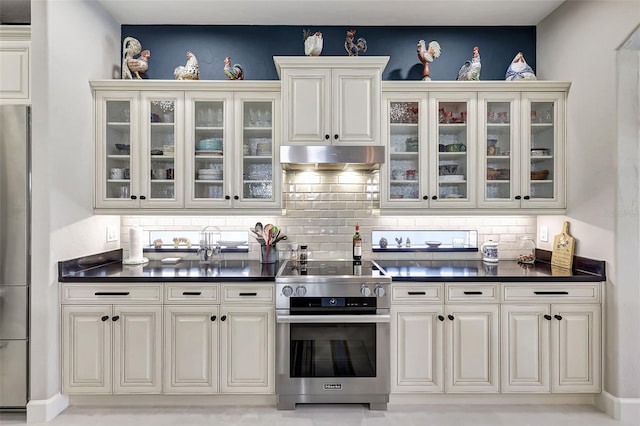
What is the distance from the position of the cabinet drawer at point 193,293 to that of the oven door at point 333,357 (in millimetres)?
499

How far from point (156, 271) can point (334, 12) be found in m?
2.68

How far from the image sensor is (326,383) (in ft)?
8.29

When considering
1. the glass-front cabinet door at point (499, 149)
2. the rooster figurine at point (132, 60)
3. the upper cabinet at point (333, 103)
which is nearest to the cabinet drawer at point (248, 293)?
the upper cabinet at point (333, 103)

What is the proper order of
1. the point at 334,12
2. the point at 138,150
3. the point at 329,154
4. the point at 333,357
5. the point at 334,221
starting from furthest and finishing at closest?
the point at 334,221 < the point at 334,12 < the point at 138,150 < the point at 329,154 < the point at 333,357

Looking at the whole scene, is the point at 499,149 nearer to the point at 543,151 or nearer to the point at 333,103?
the point at 543,151

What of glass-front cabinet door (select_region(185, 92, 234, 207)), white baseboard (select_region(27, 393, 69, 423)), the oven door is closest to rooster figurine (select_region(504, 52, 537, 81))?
the oven door

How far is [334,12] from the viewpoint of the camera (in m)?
3.10

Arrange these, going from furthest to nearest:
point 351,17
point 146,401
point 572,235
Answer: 1. point 351,17
2. point 572,235
3. point 146,401

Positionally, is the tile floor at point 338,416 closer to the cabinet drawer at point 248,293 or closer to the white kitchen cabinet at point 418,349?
the white kitchen cabinet at point 418,349

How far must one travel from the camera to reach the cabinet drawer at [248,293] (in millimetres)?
2564

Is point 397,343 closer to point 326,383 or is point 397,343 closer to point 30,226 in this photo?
point 326,383

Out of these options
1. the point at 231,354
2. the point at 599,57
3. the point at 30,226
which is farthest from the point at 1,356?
the point at 599,57

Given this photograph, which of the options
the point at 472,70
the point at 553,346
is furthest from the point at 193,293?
the point at 472,70

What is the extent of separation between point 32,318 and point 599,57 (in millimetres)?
4515
